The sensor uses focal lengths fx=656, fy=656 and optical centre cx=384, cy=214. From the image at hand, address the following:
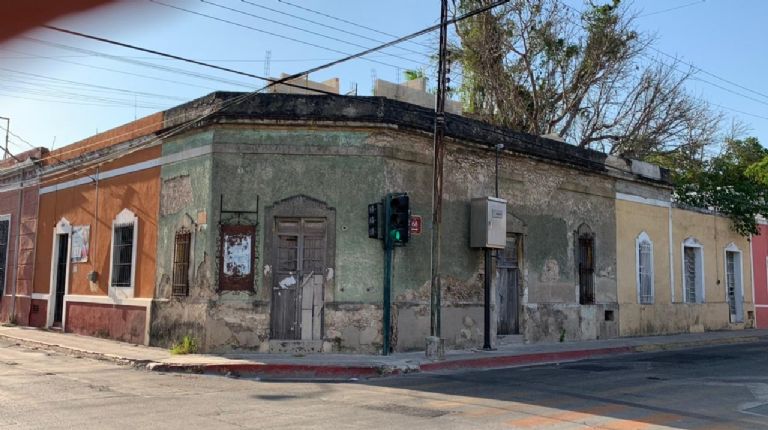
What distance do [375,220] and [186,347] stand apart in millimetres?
4992

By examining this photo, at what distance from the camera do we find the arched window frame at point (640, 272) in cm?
2161

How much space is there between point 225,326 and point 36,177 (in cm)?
1253

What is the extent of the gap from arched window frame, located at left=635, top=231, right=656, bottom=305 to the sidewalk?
275 centimetres

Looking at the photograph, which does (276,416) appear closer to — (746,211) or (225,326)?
(225,326)

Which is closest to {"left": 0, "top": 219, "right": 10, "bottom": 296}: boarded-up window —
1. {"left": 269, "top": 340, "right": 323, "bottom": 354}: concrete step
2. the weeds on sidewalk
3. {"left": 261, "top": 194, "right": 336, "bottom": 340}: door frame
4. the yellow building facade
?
the weeds on sidewalk

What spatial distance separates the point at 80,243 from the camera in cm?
1980

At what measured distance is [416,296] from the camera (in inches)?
599

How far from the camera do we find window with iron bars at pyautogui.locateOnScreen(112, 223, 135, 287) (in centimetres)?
1745

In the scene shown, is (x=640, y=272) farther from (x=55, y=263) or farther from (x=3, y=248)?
(x=3, y=248)

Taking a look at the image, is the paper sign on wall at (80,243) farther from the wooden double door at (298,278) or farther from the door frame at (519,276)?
the door frame at (519,276)

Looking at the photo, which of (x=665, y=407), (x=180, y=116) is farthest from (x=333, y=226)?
(x=665, y=407)

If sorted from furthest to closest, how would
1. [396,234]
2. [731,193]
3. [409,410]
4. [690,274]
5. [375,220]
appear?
1. [731,193]
2. [690,274]
3. [375,220]
4. [396,234]
5. [409,410]

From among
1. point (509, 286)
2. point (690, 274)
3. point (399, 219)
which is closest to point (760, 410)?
point (399, 219)

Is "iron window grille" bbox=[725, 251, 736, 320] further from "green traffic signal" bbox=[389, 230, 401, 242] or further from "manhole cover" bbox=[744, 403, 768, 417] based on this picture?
"manhole cover" bbox=[744, 403, 768, 417]
